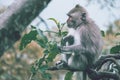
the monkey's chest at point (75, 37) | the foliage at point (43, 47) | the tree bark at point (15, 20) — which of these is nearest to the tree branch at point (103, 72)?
the foliage at point (43, 47)

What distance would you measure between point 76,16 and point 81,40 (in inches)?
14.5

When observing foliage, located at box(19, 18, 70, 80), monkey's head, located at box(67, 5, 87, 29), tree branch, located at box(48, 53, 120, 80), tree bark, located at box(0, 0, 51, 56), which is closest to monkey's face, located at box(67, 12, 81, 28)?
monkey's head, located at box(67, 5, 87, 29)

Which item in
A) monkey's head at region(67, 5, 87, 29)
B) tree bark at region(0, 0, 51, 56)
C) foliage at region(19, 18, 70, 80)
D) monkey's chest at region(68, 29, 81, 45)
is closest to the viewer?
tree bark at region(0, 0, 51, 56)

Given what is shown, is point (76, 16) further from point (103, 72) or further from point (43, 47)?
point (43, 47)

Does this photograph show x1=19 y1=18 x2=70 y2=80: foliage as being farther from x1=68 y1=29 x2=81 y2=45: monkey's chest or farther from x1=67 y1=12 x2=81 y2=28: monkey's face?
x1=67 y1=12 x2=81 y2=28: monkey's face

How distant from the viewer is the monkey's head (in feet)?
18.6

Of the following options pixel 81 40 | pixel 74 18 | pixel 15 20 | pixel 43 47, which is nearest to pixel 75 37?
pixel 81 40

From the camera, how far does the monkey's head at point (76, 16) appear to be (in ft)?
18.6

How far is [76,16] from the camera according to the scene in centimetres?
580

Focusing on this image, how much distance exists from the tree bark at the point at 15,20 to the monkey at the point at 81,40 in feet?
9.72

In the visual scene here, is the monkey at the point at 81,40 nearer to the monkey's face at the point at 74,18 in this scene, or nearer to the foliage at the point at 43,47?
the monkey's face at the point at 74,18

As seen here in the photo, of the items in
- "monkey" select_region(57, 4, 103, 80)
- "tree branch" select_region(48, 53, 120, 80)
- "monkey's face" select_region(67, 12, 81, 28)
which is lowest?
"tree branch" select_region(48, 53, 120, 80)

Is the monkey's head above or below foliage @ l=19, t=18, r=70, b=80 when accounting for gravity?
above

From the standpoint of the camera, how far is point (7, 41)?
5.95 ft
